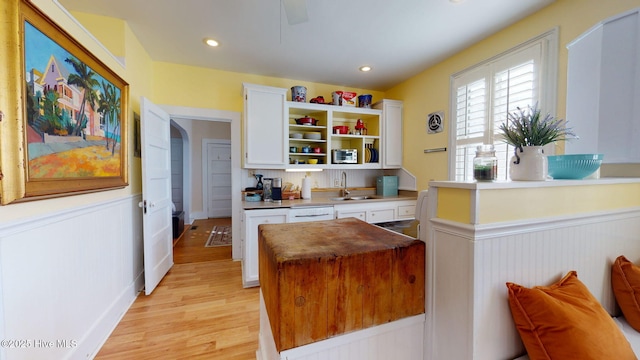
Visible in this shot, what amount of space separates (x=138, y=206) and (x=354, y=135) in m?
2.77

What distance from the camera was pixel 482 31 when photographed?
2.20 m

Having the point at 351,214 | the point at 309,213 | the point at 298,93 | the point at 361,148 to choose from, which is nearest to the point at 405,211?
the point at 351,214

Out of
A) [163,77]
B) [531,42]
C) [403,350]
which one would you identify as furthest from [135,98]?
[531,42]

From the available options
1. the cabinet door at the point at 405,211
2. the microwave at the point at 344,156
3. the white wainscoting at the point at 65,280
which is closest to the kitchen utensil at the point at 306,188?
the microwave at the point at 344,156

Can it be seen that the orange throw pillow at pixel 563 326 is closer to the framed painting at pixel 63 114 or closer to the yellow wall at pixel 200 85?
the framed painting at pixel 63 114

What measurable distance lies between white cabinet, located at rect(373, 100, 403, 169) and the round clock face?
531 millimetres

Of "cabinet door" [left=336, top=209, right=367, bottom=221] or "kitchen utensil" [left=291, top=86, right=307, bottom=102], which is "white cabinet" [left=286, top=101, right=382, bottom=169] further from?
"cabinet door" [left=336, top=209, right=367, bottom=221]

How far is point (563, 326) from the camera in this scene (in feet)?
2.86

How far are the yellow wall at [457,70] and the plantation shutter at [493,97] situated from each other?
0.38 feet

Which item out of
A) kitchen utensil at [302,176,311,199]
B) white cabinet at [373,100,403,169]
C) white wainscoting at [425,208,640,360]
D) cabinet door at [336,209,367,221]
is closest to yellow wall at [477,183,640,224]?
white wainscoting at [425,208,640,360]

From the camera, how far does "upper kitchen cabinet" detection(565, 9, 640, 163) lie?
1454mm

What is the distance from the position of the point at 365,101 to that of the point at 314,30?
1.49m

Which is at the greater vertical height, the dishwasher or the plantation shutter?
the plantation shutter

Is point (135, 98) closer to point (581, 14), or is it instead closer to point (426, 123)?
point (426, 123)
